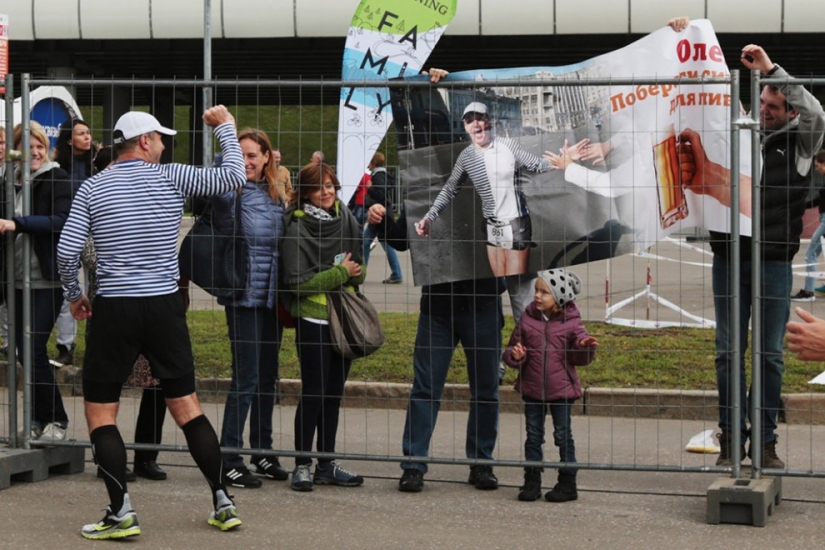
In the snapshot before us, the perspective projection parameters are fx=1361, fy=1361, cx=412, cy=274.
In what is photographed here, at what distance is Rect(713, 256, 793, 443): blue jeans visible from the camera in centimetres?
681

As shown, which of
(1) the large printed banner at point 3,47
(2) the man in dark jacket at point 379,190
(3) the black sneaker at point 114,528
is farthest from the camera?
(1) the large printed banner at point 3,47

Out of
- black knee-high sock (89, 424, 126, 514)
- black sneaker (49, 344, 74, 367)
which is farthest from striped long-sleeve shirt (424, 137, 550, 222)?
black sneaker (49, 344, 74, 367)

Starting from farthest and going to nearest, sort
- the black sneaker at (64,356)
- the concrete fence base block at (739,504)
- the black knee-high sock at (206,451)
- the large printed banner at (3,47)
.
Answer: the large printed banner at (3,47) → the black sneaker at (64,356) → the concrete fence base block at (739,504) → the black knee-high sock at (206,451)

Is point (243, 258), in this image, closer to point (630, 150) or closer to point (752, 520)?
point (630, 150)

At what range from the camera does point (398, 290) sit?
796cm

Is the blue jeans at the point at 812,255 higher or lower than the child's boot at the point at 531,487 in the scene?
higher

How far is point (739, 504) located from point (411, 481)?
66.8 inches

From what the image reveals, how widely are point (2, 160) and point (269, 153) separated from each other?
161 cm

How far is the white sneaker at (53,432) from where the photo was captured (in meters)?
7.39

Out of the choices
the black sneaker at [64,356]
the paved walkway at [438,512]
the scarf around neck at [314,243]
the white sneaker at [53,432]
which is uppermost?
the scarf around neck at [314,243]

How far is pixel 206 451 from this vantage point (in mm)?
6098

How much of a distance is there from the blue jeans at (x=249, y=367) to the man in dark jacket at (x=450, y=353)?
76 cm

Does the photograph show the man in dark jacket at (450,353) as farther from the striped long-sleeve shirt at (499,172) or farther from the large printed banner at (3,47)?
the large printed banner at (3,47)

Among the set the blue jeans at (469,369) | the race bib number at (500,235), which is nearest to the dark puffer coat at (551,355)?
the blue jeans at (469,369)
